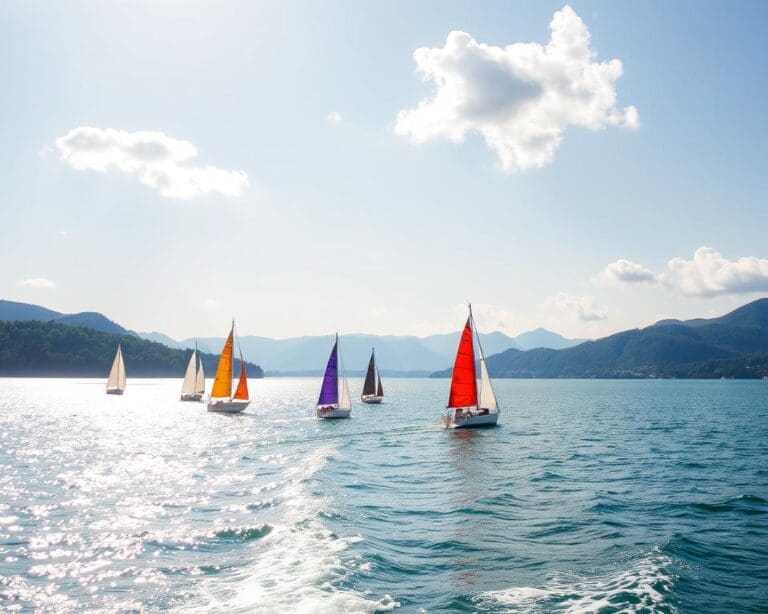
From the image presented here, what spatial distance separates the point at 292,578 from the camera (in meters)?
16.4

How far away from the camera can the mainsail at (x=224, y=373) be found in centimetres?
7950

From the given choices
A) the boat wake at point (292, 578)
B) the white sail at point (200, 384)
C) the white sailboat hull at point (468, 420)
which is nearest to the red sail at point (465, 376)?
the white sailboat hull at point (468, 420)

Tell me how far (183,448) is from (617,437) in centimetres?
4378

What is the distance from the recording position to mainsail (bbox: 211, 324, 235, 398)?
7950 centimetres

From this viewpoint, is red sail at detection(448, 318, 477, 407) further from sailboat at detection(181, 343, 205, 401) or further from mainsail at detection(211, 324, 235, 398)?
sailboat at detection(181, 343, 205, 401)

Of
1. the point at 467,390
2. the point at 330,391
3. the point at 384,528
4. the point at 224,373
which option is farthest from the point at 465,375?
the point at 224,373

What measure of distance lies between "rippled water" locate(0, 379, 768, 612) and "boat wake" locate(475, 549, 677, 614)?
2.6 inches

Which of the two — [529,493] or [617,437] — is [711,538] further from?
[617,437]

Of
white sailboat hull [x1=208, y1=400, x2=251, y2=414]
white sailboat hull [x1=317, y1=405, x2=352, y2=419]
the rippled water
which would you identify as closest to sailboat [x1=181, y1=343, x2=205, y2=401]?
white sailboat hull [x1=208, y1=400, x2=251, y2=414]

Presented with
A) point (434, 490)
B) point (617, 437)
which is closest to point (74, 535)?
point (434, 490)

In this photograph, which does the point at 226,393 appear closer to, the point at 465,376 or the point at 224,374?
the point at 224,374

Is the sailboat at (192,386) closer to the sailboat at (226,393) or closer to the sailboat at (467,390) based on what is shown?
the sailboat at (226,393)

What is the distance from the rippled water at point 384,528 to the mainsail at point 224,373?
32915mm

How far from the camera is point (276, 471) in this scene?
35.9 metres
